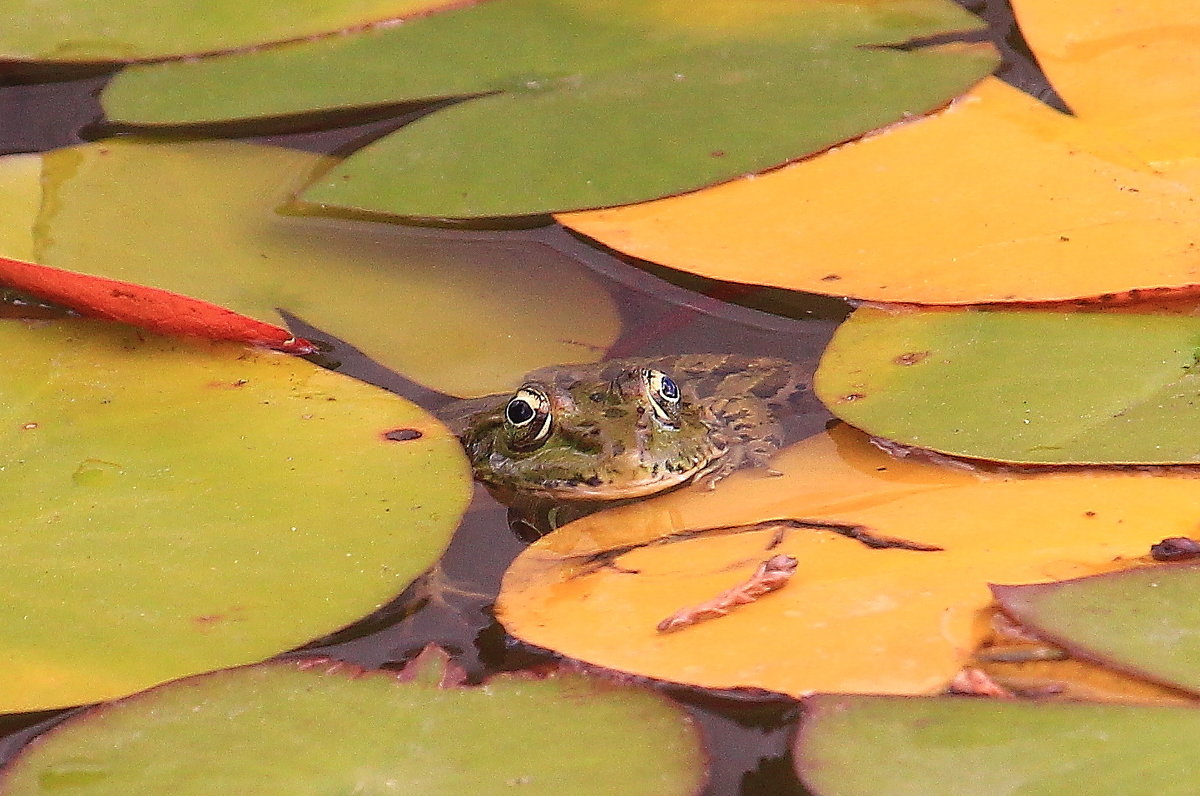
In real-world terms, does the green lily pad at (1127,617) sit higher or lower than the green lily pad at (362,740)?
higher

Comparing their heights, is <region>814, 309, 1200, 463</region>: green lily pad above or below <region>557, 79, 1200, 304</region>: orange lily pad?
below

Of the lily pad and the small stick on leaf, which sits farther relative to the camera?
the lily pad

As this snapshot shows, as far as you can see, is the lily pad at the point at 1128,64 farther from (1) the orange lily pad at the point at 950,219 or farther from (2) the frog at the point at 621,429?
(2) the frog at the point at 621,429

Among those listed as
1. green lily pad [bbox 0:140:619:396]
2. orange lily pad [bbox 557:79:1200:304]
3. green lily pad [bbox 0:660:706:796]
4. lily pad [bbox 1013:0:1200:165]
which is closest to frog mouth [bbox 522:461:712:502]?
green lily pad [bbox 0:140:619:396]

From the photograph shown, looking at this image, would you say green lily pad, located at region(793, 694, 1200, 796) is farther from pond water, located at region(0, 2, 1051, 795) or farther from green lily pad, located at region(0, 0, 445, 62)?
green lily pad, located at region(0, 0, 445, 62)

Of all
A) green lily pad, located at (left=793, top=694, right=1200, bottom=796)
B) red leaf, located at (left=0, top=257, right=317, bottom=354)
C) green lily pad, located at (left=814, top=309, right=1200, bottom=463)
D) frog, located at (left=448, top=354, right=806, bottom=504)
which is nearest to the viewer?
green lily pad, located at (left=793, top=694, right=1200, bottom=796)

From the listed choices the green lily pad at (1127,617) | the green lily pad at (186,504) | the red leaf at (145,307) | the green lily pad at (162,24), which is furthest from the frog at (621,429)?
the green lily pad at (162,24)

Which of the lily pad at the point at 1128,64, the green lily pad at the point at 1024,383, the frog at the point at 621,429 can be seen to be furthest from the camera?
the lily pad at the point at 1128,64
